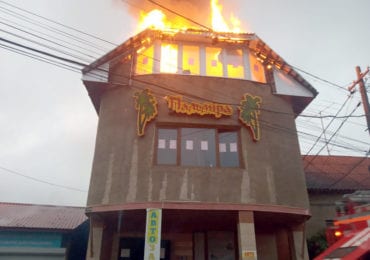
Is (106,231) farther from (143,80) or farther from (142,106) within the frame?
(143,80)

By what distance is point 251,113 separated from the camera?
12945 mm

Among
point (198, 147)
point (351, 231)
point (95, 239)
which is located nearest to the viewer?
point (351, 231)

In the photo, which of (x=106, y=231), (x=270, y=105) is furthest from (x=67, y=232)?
(x=270, y=105)

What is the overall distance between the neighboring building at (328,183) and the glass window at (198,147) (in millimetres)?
7684

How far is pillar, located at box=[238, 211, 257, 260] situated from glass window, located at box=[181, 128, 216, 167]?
2.32 metres

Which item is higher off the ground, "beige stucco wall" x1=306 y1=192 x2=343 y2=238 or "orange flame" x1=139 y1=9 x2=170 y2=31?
"orange flame" x1=139 y1=9 x2=170 y2=31

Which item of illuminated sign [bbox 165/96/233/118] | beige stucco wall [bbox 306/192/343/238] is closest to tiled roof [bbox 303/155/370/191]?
beige stucco wall [bbox 306/192/343/238]

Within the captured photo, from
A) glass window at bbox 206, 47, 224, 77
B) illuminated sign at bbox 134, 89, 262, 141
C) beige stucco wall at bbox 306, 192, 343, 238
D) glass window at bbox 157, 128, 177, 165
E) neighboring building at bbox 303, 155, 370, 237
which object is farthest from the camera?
neighboring building at bbox 303, 155, 370, 237

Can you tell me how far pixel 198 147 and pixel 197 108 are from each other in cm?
163

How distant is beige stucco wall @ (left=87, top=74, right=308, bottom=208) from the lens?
37.3 feet

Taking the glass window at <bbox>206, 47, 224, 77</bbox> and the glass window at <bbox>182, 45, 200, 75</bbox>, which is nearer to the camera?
the glass window at <bbox>182, 45, 200, 75</bbox>

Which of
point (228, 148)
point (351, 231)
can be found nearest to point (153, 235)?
point (228, 148)

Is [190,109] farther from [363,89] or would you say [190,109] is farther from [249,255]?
[363,89]

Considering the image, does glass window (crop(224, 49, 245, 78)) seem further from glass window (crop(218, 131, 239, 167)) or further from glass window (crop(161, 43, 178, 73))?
glass window (crop(218, 131, 239, 167))
